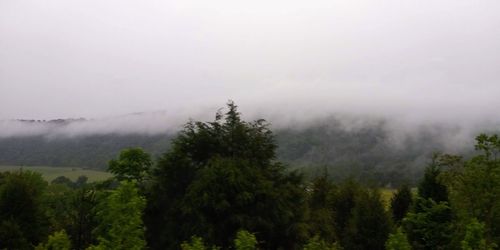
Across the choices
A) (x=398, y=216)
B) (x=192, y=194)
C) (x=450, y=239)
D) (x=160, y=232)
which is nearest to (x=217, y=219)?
(x=192, y=194)

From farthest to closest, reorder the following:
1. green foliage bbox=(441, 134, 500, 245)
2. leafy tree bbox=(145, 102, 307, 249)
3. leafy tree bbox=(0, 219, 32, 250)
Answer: leafy tree bbox=(0, 219, 32, 250)
leafy tree bbox=(145, 102, 307, 249)
green foliage bbox=(441, 134, 500, 245)

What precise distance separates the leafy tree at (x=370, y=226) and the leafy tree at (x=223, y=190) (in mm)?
5739

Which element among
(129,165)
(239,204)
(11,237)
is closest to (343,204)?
(129,165)

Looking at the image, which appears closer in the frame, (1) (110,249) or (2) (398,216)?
(1) (110,249)

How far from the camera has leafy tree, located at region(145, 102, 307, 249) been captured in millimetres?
28281

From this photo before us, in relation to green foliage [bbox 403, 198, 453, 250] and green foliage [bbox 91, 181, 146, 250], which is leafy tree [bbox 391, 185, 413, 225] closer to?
green foliage [bbox 403, 198, 453, 250]

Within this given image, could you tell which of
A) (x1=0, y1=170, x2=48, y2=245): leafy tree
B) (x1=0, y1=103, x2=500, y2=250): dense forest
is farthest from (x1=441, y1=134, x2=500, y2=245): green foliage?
(x1=0, y1=170, x2=48, y2=245): leafy tree

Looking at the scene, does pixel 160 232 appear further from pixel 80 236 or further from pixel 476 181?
pixel 476 181

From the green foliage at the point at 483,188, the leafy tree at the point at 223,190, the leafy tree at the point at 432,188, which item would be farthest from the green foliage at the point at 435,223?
the leafy tree at the point at 223,190

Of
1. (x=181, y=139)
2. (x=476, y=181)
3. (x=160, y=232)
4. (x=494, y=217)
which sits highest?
(x=181, y=139)

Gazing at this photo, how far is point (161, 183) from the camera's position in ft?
102

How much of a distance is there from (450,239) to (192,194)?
1612 cm

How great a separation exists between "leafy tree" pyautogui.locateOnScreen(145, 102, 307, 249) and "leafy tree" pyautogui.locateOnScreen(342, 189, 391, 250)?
574cm

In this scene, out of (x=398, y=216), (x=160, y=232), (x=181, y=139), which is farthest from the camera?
(x=398, y=216)
